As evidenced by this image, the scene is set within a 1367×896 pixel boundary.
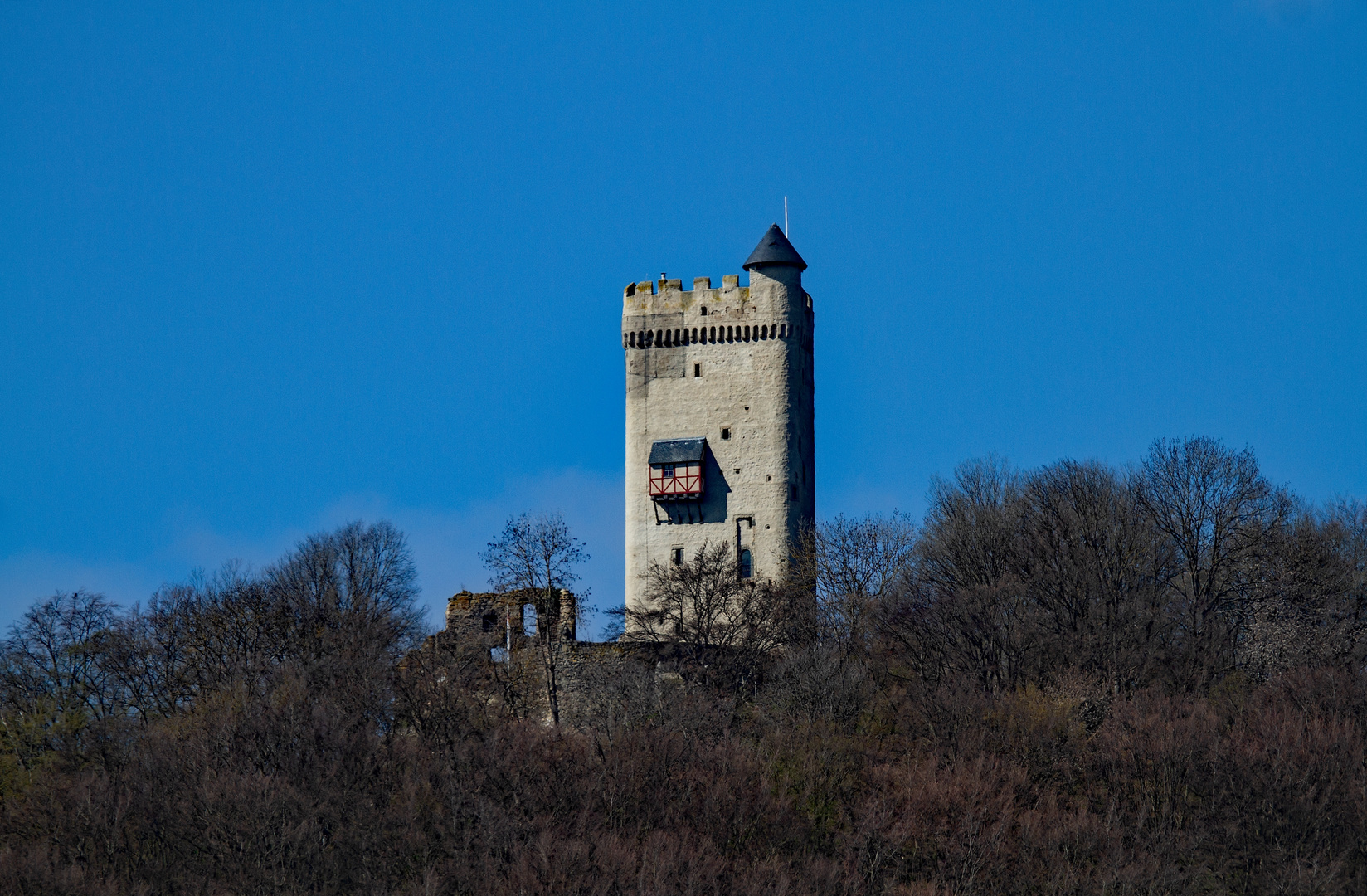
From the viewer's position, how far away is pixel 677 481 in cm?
6462

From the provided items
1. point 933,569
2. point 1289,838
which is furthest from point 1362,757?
point 933,569

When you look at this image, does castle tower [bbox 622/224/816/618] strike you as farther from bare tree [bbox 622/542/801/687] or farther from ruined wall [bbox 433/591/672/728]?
ruined wall [bbox 433/591/672/728]

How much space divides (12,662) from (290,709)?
13.9 m

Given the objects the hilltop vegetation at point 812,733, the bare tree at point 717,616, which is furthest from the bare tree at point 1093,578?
the bare tree at point 717,616

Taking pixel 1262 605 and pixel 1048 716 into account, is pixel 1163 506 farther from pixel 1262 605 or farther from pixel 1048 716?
pixel 1048 716

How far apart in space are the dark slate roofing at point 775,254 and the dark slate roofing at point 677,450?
22.7ft

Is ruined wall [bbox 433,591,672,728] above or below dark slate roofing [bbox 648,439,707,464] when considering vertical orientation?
below

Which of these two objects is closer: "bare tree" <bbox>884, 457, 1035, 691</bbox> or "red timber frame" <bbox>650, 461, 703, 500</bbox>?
"bare tree" <bbox>884, 457, 1035, 691</bbox>

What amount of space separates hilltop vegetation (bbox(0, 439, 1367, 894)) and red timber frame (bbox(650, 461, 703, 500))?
484 centimetres

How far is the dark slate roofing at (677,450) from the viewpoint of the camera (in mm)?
64562

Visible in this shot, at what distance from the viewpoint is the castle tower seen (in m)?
64.4

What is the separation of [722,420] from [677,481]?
8.89 ft

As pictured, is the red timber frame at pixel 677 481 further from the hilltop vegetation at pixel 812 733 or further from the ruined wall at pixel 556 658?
the ruined wall at pixel 556 658

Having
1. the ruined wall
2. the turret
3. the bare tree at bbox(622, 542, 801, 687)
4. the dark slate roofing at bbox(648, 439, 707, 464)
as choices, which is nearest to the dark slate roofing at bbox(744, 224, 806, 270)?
the turret
